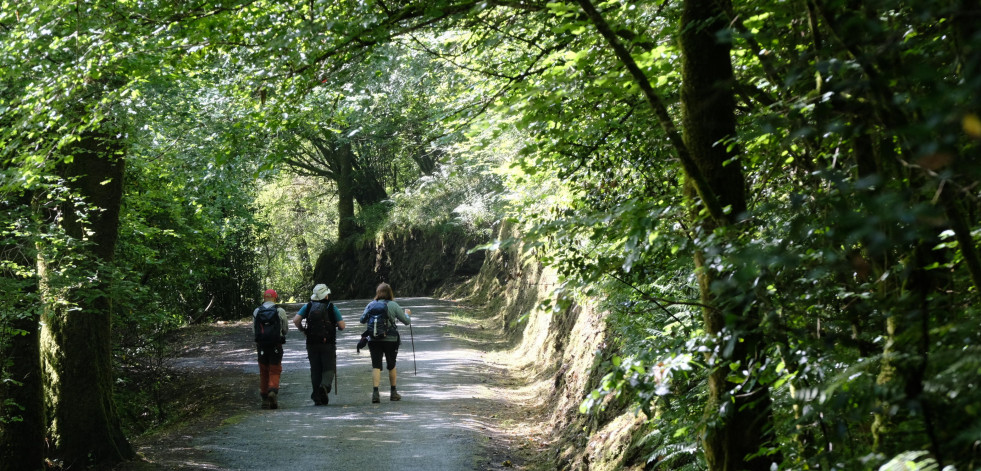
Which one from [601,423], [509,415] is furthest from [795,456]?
[509,415]

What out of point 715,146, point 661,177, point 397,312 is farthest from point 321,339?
point 715,146

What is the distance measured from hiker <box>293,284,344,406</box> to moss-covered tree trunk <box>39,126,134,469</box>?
3.10m

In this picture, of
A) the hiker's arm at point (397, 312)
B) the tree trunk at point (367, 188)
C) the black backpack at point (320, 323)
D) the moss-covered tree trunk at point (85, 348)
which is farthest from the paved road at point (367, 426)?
the tree trunk at point (367, 188)

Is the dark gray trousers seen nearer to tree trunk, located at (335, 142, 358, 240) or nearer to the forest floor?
the forest floor

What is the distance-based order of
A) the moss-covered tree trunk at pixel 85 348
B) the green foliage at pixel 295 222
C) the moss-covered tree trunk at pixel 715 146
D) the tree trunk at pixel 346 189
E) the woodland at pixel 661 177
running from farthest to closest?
the green foliage at pixel 295 222
the tree trunk at pixel 346 189
the moss-covered tree trunk at pixel 85 348
the moss-covered tree trunk at pixel 715 146
the woodland at pixel 661 177

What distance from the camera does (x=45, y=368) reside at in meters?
10.5

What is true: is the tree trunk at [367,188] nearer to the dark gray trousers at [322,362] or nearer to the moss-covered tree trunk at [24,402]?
the dark gray trousers at [322,362]

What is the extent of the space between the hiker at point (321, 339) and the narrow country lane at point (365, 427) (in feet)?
1.15

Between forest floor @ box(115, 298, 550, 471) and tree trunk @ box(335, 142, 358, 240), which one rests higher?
tree trunk @ box(335, 142, 358, 240)

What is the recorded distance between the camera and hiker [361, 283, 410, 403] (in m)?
12.9

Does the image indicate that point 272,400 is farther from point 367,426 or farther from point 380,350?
point 367,426

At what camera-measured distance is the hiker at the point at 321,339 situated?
503 inches

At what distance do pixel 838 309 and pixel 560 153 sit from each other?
6.73ft

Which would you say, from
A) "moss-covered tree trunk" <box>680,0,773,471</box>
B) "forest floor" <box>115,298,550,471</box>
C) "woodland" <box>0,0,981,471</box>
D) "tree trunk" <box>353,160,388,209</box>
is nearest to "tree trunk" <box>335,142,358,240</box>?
"tree trunk" <box>353,160,388,209</box>
